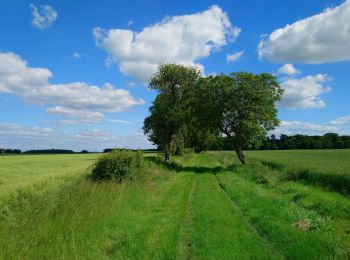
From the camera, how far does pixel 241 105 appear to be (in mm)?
44312

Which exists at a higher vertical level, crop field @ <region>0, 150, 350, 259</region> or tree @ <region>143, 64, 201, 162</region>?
tree @ <region>143, 64, 201, 162</region>

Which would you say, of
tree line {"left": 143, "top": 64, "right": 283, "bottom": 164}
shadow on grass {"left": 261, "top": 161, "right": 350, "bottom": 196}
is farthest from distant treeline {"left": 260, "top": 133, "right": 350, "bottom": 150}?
shadow on grass {"left": 261, "top": 161, "right": 350, "bottom": 196}

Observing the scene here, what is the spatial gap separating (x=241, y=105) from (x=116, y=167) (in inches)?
902

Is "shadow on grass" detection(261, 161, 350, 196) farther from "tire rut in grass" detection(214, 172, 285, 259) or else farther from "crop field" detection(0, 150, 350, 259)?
"tire rut in grass" detection(214, 172, 285, 259)

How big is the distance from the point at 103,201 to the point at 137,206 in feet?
5.26

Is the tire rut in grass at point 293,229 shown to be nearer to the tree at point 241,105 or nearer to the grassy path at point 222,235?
the grassy path at point 222,235

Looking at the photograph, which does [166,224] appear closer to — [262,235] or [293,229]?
[262,235]

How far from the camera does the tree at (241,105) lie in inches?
1721

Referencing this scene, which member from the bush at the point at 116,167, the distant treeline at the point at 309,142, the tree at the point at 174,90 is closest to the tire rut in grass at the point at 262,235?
the bush at the point at 116,167

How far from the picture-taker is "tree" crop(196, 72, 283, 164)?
143ft

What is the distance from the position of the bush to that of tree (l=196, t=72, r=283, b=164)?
67.1 feet

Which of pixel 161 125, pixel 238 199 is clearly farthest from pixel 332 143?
pixel 238 199

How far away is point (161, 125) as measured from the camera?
178 feet

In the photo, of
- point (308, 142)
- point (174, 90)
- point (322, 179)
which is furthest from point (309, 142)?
point (322, 179)
